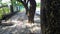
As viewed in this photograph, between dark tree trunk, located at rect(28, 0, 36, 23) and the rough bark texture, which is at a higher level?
the rough bark texture

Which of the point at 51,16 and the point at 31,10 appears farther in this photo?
the point at 31,10

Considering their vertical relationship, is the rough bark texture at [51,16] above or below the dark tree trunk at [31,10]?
above

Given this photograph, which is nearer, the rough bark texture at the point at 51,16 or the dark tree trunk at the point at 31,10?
the rough bark texture at the point at 51,16

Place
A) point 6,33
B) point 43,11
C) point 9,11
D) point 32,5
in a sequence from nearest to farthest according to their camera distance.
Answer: point 43,11 < point 6,33 < point 32,5 < point 9,11

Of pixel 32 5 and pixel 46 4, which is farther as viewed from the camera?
pixel 32 5

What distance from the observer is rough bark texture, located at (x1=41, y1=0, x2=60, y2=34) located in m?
1.55

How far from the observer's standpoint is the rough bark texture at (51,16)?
155 centimetres

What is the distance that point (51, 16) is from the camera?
1604mm

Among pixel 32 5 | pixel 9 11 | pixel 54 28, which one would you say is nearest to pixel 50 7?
pixel 54 28

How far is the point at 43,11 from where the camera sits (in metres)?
1.69

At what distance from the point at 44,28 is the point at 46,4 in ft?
1.02

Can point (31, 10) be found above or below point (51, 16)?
below

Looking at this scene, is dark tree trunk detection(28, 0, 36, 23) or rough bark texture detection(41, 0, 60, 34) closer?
rough bark texture detection(41, 0, 60, 34)

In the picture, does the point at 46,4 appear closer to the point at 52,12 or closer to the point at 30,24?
the point at 52,12
